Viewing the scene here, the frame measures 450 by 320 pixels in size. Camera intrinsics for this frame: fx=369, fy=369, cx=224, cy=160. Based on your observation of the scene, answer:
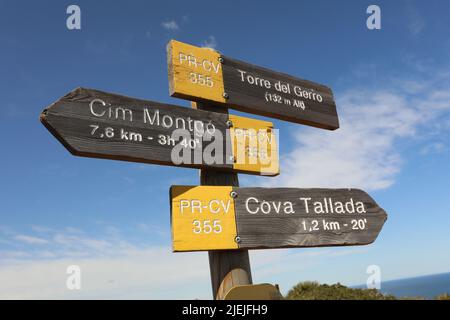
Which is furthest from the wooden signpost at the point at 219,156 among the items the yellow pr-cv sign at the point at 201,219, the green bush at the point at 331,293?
the green bush at the point at 331,293

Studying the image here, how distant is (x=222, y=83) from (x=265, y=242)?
172cm

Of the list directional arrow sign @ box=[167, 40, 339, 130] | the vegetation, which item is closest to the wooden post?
directional arrow sign @ box=[167, 40, 339, 130]

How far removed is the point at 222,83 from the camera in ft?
12.9

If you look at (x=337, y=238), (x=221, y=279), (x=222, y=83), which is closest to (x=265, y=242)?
(x=221, y=279)

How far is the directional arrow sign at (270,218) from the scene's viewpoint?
3055 mm

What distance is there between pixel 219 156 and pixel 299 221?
97 cm

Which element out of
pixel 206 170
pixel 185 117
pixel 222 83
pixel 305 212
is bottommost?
pixel 305 212

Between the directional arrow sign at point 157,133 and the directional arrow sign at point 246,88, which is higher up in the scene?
the directional arrow sign at point 246,88

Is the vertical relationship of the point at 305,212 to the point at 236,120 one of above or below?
below

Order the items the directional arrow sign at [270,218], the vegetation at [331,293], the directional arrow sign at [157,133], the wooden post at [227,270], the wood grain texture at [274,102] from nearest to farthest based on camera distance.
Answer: the directional arrow sign at [157,133] → the directional arrow sign at [270,218] → the wooden post at [227,270] → the wood grain texture at [274,102] → the vegetation at [331,293]

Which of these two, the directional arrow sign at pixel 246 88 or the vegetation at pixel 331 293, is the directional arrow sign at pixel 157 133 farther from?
the vegetation at pixel 331 293

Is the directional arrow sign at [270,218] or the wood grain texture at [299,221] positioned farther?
the wood grain texture at [299,221]
